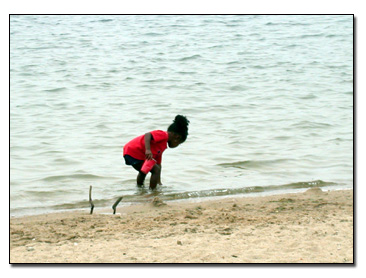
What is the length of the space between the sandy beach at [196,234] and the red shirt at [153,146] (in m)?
0.81

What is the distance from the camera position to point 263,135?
9867 mm

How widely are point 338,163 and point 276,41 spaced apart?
30.6ft

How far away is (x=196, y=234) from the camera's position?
16.0ft

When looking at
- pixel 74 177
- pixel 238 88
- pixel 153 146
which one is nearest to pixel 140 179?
pixel 153 146

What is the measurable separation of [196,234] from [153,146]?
2.14 m

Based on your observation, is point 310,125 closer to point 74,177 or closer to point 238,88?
point 238,88

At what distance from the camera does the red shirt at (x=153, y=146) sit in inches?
265

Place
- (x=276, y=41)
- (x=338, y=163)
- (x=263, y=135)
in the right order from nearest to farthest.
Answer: (x=338, y=163)
(x=263, y=135)
(x=276, y=41)

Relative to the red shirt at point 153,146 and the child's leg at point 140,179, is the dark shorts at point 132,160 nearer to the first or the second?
the red shirt at point 153,146

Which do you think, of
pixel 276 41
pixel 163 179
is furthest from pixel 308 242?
pixel 276 41

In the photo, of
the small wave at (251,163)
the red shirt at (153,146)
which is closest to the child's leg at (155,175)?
the red shirt at (153,146)

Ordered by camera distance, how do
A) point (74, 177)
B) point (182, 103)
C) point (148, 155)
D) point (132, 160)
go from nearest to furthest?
point (148, 155) → point (132, 160) → point (74, 177) → point (182, 103)

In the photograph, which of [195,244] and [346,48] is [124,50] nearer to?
[346,48]

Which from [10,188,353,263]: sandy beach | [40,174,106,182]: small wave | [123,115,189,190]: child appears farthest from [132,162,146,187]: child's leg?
[10,188,353,263]: sandy beach
